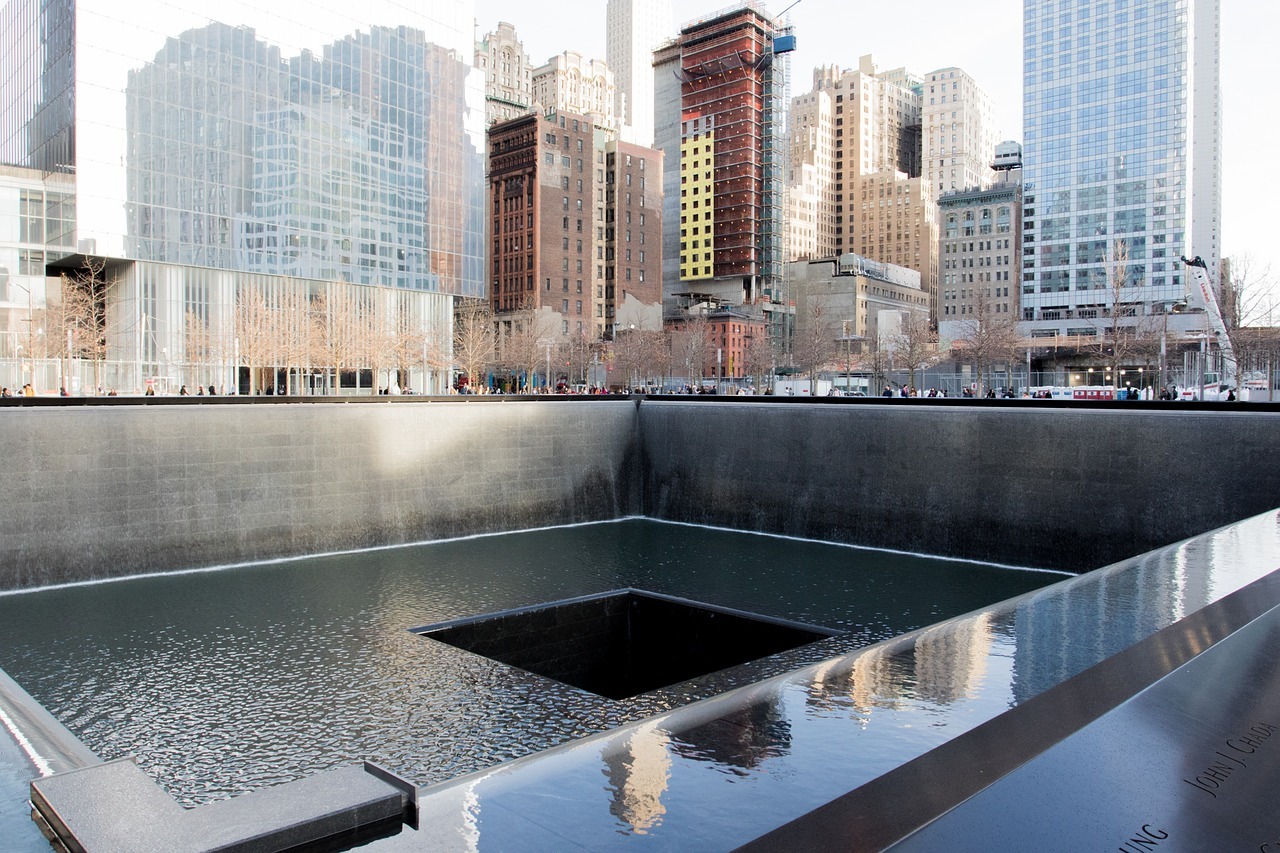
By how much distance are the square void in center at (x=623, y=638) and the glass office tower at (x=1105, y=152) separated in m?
86.9

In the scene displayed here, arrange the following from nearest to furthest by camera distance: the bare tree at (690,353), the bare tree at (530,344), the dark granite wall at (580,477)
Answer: the dark granite wall at (580,477), the bare tree at (530,344), the bare tree at (690,353)

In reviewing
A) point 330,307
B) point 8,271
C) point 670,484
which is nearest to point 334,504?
point 670,484

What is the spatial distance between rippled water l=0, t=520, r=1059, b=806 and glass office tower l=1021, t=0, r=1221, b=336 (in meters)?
84.2

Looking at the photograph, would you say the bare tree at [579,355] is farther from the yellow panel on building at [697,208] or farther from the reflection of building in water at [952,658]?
the reflection of building in water at [952,658]

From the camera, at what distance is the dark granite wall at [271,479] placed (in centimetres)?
1339

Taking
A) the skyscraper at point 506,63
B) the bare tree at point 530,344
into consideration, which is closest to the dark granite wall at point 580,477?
the bare tree at point 530,344

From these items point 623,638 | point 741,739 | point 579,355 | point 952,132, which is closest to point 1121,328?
point 623,638

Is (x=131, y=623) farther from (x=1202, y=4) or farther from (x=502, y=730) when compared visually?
(x=1202, y=4)

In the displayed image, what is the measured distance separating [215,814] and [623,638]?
32.4 ft

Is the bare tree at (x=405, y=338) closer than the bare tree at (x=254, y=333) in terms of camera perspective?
No

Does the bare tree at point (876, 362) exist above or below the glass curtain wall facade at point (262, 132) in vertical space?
below

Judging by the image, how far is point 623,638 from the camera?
1246cm

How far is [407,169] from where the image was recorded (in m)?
53.1

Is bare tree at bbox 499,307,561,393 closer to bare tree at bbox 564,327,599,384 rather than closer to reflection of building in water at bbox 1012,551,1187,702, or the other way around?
bare tree at bbox 564,327,599,384
